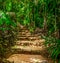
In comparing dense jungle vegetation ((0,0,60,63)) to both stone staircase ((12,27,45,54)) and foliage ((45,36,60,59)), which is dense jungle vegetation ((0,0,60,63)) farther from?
stone staircase ((12,27,45,54))

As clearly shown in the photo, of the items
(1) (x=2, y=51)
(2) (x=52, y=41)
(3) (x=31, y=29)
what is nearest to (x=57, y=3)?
(2) (x=52, y=41)

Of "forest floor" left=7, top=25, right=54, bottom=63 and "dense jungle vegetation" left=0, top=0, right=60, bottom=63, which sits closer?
"forest floor" left=7, top=25, right=54, bottom=63

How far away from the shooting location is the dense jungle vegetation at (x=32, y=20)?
22.8 ft

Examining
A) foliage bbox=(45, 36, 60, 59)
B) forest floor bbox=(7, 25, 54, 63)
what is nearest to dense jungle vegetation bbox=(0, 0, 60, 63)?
foliage bbox=(45, 36, 60, 59)

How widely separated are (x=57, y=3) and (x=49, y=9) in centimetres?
85

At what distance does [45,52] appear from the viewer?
24.8 feet

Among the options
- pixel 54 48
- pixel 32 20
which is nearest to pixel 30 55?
pixel 54 48

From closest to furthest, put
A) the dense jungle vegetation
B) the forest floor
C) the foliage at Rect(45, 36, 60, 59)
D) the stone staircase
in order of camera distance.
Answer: the foliage at Rect(45, 36, 60, 59), the forest floor, the dense jungle vegetation, the stone staircase

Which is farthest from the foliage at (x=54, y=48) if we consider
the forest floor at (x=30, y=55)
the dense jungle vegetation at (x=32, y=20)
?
the forest floor at (x=30, y=55)

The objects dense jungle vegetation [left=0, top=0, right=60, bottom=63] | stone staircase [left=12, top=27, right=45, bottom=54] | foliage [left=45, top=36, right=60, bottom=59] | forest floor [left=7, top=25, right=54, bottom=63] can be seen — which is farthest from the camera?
stone staircase [left=12, top=27, right=45, bottom=54]

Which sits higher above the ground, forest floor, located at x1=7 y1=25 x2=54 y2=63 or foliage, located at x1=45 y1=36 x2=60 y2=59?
foliage, located at x1=45 y1=36 x2=60 y2=59

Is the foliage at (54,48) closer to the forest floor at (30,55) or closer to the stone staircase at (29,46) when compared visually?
the forest floor at (30,55)

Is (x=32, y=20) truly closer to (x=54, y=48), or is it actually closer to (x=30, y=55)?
(x=30, y=55)

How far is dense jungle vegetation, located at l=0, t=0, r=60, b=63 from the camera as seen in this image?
22.8 feet
